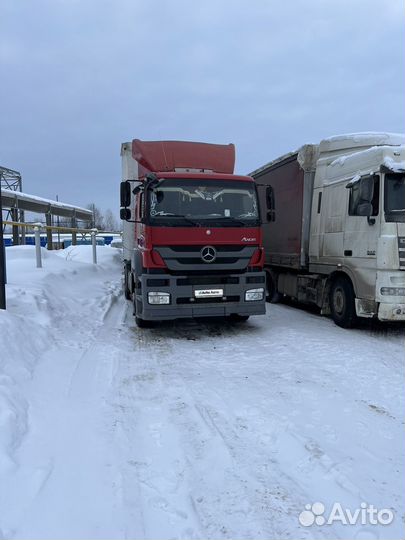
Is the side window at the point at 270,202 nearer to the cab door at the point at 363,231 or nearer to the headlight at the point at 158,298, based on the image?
the cab door at the point at 363,231

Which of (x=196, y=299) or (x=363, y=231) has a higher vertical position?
(x=363, y=231)

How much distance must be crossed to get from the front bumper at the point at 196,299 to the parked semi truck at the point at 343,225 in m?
1.60

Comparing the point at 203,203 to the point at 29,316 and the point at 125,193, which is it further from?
the point at 29,316

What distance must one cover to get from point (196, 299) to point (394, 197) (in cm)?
372

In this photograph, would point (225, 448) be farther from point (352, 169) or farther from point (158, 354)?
point (352, 169)

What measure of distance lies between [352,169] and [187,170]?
3120mm

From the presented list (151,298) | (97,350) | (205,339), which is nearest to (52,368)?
(97,350)

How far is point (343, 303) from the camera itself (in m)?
8.15

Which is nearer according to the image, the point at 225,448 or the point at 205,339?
the point at 225,448

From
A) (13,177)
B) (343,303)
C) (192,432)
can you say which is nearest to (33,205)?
(13,177)

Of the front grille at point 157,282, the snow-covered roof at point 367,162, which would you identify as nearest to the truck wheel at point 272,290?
the snow-covered roof at point 367,162

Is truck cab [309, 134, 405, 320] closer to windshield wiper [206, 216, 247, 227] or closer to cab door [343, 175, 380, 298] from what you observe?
cab door [343, 175, 380, 298]

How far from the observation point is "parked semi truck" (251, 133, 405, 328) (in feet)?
23.1

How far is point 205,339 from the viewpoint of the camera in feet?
24.3
